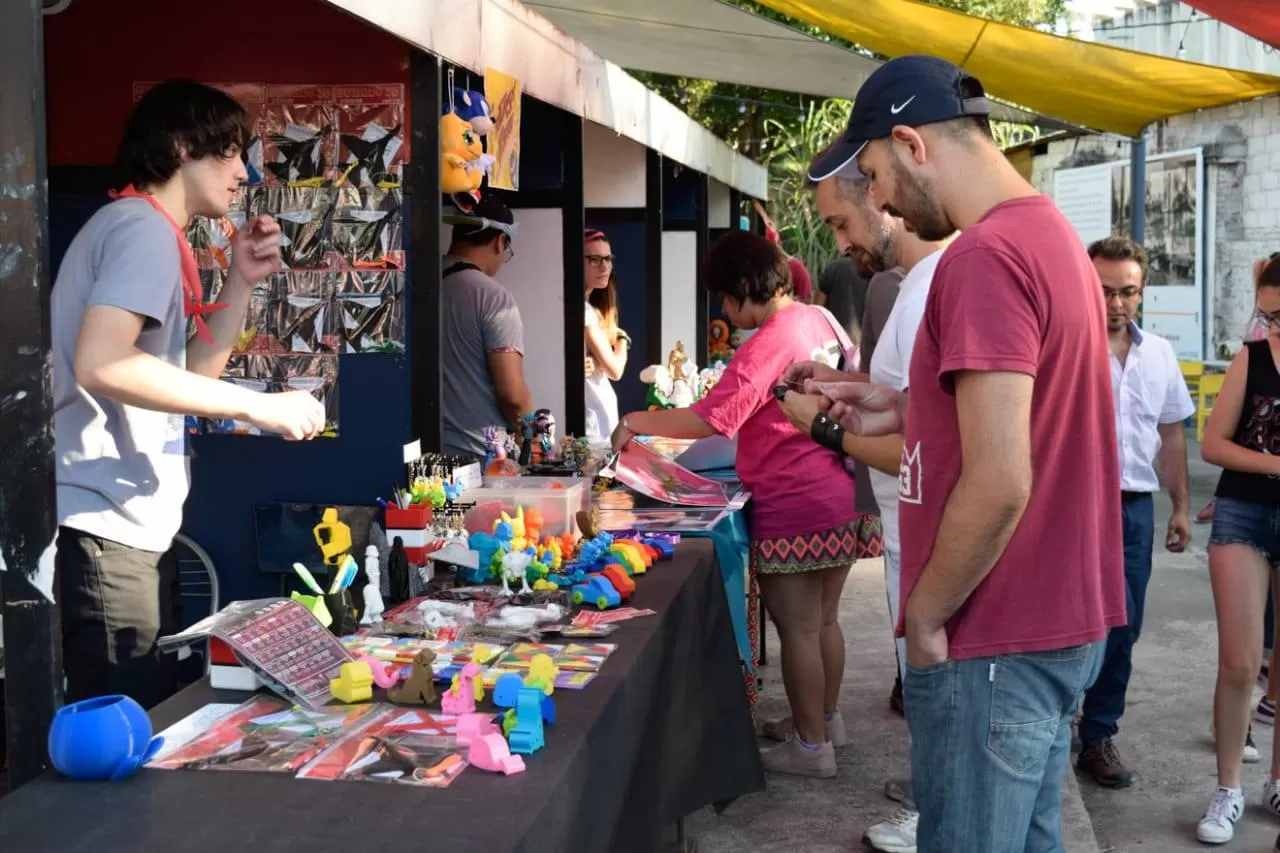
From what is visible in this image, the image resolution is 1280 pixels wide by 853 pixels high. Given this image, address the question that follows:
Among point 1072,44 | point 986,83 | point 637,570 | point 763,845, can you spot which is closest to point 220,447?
point 637,570

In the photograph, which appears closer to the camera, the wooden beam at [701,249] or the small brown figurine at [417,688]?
the small brown figurine at [417,688]

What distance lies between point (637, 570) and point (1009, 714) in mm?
1314

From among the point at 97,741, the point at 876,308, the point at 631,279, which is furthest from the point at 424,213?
the point at 631,279

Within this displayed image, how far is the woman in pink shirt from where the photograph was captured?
3973 millimetres

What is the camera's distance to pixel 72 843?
60.7 inches

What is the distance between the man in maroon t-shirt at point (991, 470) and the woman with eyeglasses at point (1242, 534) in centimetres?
179

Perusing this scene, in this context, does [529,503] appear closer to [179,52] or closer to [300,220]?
[300,220]

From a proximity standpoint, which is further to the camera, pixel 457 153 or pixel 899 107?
pixel 457 153

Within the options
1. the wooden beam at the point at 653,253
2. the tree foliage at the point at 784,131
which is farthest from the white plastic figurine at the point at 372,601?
the tree foliage at the point at 784,131

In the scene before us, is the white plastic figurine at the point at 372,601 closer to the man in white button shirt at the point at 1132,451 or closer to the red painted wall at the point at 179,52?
the red painted wall at the point at 179,52

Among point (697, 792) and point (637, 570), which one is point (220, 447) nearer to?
point (637, 570)

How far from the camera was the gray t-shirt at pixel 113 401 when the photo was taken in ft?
7.16

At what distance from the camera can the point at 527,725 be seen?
1882 millimetres

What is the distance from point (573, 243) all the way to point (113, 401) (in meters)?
3.07
